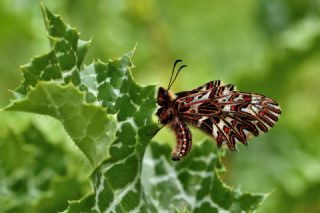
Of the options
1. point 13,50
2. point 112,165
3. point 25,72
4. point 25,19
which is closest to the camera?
point 25,72

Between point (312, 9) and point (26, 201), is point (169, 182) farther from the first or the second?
point (312, 9)

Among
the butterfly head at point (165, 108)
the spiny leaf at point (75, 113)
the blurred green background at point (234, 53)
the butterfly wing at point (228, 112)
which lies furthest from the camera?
the blurred green background at point (234, 53)

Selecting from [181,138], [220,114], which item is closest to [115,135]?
[181,138]

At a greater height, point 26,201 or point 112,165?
point 26,201

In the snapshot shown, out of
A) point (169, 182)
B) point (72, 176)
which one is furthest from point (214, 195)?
point (72, 176)

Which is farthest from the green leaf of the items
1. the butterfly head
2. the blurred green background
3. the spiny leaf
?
the blurred green background

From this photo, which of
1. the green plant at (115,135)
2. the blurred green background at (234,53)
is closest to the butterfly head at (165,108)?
the green plant at (115,135)

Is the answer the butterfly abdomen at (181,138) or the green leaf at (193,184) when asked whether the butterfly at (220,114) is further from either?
the green leaf at (193,184)

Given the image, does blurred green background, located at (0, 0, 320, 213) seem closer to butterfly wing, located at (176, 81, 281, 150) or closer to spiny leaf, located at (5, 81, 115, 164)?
butterfly wing, located at (176, 81, 281, 150)
